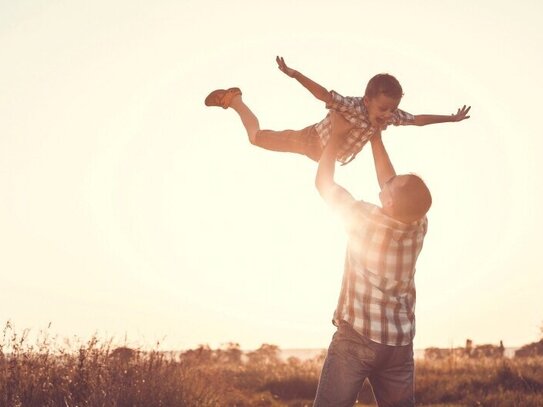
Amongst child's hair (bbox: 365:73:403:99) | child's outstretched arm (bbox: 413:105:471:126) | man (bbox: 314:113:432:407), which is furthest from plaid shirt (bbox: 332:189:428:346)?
child's outstretched arm (bbox: 413:105:471:126)

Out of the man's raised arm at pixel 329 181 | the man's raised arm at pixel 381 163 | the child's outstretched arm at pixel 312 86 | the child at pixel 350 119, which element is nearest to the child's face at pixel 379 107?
the child at pixel 350 119

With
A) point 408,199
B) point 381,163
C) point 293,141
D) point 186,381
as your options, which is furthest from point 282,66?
point 186,381

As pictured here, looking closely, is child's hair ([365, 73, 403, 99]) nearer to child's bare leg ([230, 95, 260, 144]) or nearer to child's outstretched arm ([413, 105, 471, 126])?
child's outstretched arm ([413, 105, 471, 126])

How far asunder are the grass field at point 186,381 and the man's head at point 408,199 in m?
5.16

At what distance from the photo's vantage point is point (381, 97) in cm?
555

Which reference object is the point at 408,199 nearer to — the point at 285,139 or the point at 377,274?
the point at 377,274

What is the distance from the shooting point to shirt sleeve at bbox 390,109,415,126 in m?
6.12

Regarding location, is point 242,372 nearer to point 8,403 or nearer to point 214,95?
point 8,403

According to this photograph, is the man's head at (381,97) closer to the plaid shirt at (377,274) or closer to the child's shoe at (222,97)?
the child's shoe at (222,97)

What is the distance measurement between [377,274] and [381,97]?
2.33 meters

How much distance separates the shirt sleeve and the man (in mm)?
2473

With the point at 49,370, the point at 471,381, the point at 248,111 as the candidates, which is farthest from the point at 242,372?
the point at 248,111

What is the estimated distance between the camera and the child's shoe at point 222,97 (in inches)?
276

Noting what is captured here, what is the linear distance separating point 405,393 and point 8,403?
19.1 ft
